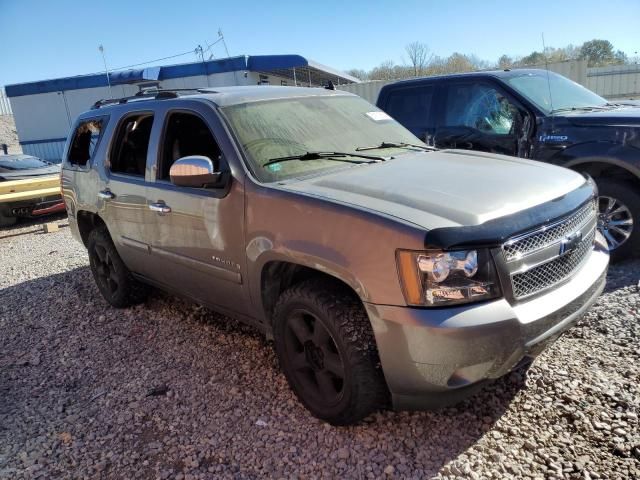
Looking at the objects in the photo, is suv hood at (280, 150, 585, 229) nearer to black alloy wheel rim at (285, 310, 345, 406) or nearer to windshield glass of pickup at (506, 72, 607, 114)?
black alloy wheel rim at (285, 310, 345, 406)

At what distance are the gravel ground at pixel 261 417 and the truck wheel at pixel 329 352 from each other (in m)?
0.18

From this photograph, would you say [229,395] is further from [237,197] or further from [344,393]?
[237,197]

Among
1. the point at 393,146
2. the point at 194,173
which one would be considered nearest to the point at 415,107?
the point at 393,146

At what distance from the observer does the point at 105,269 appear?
5078 millimetres

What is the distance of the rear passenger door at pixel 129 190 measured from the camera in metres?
4.09

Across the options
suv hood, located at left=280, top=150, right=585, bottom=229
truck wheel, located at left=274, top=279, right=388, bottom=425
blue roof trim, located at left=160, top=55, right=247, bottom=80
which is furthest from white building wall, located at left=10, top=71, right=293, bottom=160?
truck wheel, located at left=274, top=279, right=388, bottom=425

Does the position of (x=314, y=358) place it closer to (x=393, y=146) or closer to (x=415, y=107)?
(x=393, y=146)

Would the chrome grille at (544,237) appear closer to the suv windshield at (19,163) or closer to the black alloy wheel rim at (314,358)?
the black alloy wheel rim at (314,358)

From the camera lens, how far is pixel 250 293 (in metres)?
3.20

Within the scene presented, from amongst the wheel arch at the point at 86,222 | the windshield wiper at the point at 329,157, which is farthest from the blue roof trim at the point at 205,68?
the windshield wiper at the point at 329,157

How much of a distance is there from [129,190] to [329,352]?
235cm

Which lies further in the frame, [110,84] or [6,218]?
[110,84]

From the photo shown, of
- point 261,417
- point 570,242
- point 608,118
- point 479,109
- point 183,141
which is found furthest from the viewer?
point 479,109

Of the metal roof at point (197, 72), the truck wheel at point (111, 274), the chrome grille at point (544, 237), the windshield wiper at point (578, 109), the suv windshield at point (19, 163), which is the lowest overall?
the truck wheel at point (111, 274)
